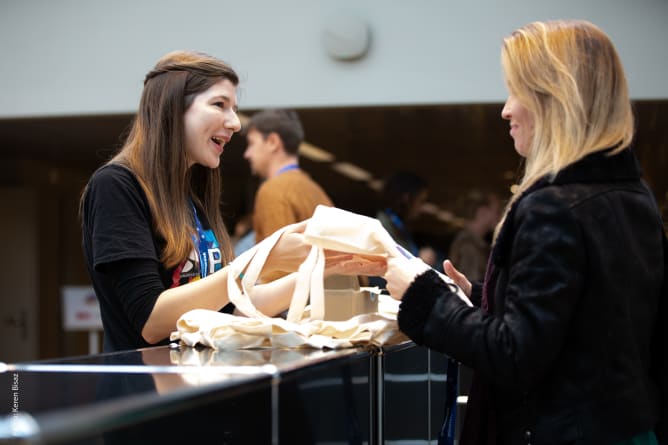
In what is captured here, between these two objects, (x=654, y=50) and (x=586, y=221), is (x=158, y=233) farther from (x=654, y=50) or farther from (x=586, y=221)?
(x=654, y=50)

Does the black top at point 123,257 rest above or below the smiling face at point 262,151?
below

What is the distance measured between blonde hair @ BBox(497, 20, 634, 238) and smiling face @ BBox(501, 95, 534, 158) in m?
0.04

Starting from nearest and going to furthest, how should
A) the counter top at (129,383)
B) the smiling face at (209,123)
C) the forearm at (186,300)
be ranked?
the counter top at (129,383) < the forearm at (186,300) < the smiling face at (209,123)

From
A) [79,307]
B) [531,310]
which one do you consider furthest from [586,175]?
[79,307]

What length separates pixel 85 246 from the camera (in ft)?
7.37

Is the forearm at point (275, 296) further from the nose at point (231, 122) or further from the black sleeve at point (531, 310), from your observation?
the black sleeve at point (531, 310)

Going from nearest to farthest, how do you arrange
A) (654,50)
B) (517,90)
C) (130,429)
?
(130,429)
(517,90)
(654,50)

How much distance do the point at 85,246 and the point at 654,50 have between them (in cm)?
525

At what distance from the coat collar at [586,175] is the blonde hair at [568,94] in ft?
0.04

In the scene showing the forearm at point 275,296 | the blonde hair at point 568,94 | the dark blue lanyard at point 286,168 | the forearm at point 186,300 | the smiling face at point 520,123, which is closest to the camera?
the blonde hair at point 568,94

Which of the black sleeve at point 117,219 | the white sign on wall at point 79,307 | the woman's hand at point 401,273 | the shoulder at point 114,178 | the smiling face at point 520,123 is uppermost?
the smiling face at point 520,123

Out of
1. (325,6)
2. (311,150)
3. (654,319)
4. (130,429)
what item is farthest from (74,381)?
(311,150)

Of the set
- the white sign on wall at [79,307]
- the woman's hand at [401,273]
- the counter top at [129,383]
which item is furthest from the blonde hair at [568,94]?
the white sign on wall at [79,307]

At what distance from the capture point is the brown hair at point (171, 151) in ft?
7.43
